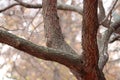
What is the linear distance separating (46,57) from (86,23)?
0.49m

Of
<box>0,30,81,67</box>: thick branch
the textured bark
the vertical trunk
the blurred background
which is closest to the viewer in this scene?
<box>0,30,81,67</box>: thick branch

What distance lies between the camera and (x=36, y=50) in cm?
265

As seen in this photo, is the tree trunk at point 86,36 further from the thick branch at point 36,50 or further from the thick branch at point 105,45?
the thick branch at point 105,45

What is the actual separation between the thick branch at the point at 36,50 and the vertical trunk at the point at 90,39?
0.12 metres

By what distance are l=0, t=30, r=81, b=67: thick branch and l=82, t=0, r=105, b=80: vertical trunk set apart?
123 mm

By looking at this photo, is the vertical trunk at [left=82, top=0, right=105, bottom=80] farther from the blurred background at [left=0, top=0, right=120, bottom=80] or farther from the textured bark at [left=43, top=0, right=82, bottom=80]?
the blurred background at [left=0, top=0, right=120, bottom=80]

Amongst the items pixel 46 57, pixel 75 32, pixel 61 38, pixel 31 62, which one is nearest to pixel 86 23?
pixel 46 57

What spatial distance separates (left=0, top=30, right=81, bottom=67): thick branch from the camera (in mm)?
2523

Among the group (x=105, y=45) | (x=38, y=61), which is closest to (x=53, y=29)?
(x=105, y=45)

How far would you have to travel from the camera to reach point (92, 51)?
2834 millimetres

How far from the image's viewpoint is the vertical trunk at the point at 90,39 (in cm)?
265

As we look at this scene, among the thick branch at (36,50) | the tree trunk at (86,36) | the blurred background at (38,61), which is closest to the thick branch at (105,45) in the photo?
the tree trunk at (86,36)

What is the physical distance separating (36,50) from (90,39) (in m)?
0.52

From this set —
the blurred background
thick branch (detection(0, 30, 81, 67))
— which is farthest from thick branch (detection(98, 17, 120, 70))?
the blurred background
